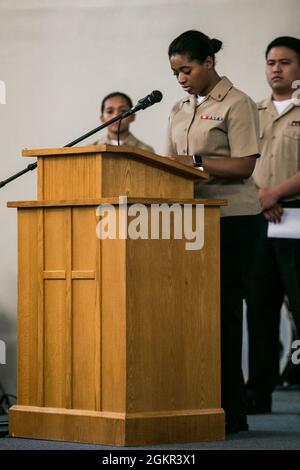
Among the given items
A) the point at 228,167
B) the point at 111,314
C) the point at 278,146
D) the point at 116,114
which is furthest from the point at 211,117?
the point at 116,114

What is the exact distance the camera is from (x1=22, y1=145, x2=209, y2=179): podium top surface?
3242mm

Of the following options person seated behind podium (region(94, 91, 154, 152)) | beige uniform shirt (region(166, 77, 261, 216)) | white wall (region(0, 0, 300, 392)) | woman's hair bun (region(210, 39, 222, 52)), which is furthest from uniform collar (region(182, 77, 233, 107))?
white wall (region(0, 0, 300, 392))

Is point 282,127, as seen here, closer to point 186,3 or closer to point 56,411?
point 186,3

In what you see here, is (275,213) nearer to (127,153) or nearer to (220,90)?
(220,90)

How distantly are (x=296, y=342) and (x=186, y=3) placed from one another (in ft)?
6.37

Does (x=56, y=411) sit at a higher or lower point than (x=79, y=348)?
lower

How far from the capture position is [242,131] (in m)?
3.66

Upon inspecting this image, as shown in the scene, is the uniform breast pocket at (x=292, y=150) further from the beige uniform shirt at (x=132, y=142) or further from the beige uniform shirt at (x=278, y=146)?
the beige uniform shirt at (x=132, y=142)

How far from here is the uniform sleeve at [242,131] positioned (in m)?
3.65

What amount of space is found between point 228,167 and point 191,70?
395 mm

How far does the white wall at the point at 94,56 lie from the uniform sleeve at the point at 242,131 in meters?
1.92

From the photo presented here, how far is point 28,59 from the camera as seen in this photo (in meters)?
5.45

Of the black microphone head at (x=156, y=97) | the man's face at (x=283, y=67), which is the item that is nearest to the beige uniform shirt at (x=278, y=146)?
the man's face at (x=283, y=67)
